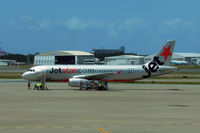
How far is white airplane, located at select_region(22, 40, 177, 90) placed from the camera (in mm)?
57812

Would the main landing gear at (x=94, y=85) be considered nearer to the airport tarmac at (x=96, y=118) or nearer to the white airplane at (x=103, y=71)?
the white airplane at (x=103, y=71)

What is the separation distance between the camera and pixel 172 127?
21812 mm

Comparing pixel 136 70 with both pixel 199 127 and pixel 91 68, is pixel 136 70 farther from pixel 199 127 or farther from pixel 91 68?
pixel 199 127

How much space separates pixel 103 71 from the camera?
5903 centimetres

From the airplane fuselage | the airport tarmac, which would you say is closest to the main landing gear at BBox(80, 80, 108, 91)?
the airplane fuselage

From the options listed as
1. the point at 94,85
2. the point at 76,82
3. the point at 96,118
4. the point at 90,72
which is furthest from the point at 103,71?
the point at 96,118

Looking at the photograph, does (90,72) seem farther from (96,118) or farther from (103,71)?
(96,118)

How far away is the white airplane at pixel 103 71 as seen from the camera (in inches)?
2276

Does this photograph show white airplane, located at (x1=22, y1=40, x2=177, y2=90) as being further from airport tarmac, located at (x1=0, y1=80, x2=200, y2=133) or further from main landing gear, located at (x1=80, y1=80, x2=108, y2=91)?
airport tarmac, located at (x1=0, y1=80, x2=200, y2=133)

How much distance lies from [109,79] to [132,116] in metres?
32.4

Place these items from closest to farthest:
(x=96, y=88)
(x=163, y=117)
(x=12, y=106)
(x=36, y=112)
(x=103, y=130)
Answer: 1. (x=103, y=130)
2. (x=163, y=117)
3. (x=36, y=112)
4. (x=12, y=106)
5. (x=96, y=88)

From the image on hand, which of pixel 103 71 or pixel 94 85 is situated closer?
pixel 94 85

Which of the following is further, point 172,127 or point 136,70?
point 136,70

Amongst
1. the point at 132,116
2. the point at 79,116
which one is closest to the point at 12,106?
the point at 79,116
